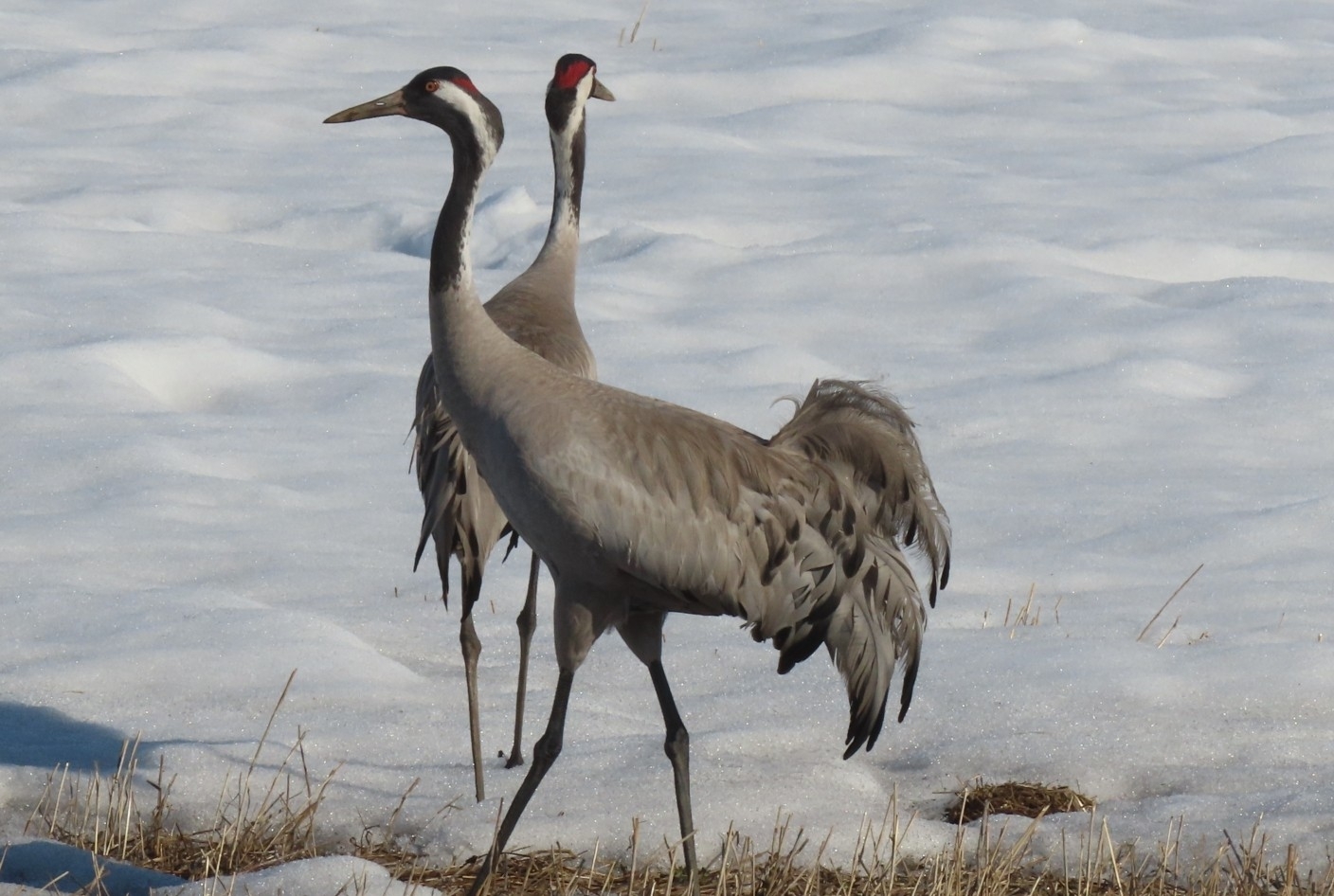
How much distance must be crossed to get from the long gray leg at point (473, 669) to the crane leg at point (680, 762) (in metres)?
0.60

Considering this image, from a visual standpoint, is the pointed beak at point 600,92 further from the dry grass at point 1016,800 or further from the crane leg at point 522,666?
the dry grass at point 1016,800

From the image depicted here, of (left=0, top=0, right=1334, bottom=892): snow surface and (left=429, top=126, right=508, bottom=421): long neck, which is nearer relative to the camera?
(left=429, top=126, right=508, bottom=421): long neck

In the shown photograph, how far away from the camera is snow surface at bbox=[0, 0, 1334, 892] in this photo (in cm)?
527

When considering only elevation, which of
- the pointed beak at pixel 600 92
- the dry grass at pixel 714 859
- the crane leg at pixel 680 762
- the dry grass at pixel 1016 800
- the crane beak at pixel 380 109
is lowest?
the dry grass at pixel 1016 800

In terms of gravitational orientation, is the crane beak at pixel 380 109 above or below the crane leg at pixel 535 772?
above

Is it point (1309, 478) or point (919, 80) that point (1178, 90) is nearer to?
point (919, 80)

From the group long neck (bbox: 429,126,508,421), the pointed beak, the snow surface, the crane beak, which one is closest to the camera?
long neck (bbox: 429,126,508,421)

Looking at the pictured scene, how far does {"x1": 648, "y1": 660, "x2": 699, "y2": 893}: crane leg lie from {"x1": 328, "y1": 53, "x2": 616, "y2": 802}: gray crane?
65 cm

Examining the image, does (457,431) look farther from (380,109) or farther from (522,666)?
(522,666)

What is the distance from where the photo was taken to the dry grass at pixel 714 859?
4.25m

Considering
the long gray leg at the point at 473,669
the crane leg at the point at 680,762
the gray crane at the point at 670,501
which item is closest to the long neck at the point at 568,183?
the long gray leg at the point at 473,669

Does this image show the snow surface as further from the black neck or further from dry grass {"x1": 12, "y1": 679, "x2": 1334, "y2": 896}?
the black neck

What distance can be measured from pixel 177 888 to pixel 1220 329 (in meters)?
7.52

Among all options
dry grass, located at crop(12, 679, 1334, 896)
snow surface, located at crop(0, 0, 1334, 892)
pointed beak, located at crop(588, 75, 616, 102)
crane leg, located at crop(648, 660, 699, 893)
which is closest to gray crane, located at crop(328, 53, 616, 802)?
pointed beak, located at crop(588, 75, 616, 102)
